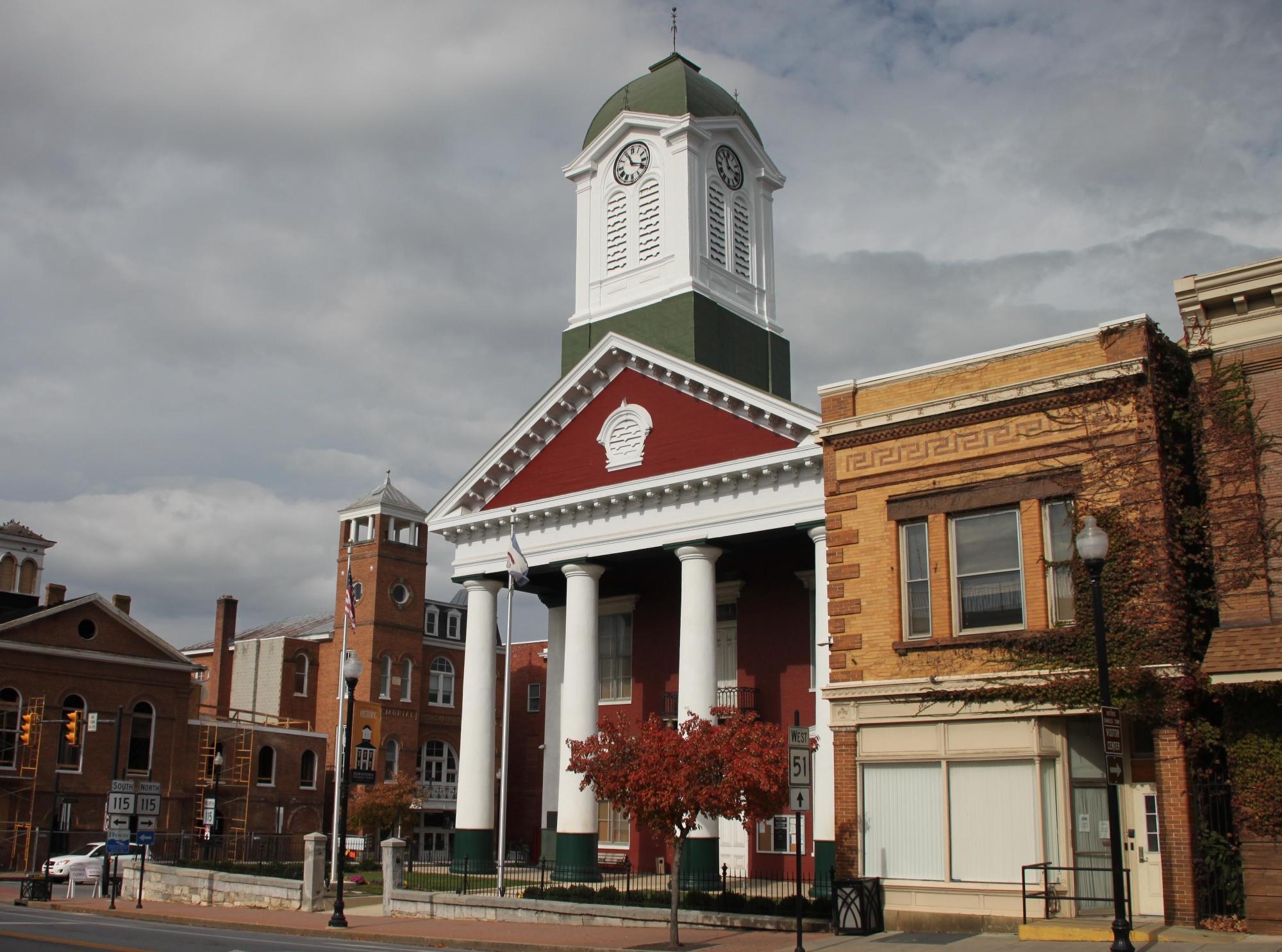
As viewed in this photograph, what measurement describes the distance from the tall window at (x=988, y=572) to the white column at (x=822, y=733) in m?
5.40

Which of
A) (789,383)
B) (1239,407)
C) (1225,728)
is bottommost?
(1225,728)

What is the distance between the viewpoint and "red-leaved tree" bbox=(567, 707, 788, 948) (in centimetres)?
2197

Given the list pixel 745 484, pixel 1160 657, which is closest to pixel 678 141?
pixel 745 484

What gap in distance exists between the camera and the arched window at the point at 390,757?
215 ft

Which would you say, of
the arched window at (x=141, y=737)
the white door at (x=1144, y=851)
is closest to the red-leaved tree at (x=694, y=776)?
the white door at (x=1144, y=851)

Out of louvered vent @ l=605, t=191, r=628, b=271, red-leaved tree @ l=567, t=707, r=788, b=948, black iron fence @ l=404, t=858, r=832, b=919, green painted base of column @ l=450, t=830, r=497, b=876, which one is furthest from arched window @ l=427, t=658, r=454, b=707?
red-leaved tree @ l=567, t=707, r=788, b=948

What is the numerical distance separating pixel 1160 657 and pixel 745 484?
45.0 ft

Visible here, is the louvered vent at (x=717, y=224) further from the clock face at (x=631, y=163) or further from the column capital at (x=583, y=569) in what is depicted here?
the column capital at (x=583, y=569)

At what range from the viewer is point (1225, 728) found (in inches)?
787

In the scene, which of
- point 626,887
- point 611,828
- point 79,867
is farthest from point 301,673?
point 626,887

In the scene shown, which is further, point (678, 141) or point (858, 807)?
point (678, 141)

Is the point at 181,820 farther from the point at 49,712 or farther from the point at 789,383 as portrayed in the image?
the point at 789,383

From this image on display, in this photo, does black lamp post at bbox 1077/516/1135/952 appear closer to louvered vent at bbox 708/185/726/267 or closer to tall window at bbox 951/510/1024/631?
tall window at bbox 951/510/1024/631

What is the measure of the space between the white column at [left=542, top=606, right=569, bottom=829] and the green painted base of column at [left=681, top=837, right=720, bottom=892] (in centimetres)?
730
